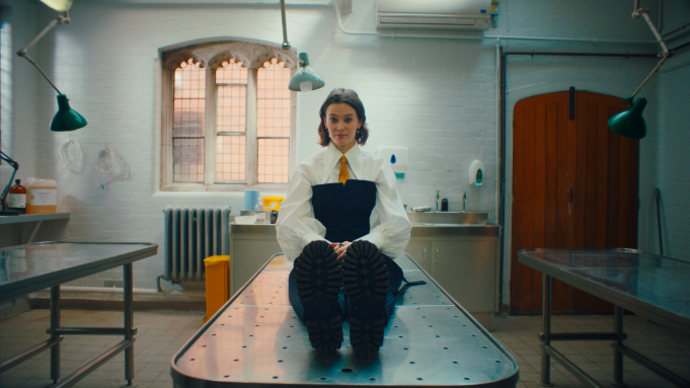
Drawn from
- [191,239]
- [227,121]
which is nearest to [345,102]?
[191,239]

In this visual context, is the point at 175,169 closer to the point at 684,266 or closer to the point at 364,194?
the point at 364,194

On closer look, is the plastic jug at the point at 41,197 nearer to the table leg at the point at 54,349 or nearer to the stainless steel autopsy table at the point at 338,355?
the table leg at the point at 54,349

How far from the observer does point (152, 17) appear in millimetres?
3467

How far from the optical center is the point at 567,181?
11.1 ft

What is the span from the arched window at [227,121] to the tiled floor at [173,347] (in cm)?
138

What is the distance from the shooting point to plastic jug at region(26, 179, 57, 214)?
3209 mm

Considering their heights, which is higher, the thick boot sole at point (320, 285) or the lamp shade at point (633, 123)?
the lamp shade at point (633, 123)

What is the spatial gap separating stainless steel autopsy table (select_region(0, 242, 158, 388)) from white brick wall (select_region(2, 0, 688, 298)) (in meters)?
1.47

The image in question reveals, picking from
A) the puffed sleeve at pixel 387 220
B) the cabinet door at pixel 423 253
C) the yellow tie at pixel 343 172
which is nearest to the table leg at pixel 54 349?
the yellow tie at pixel 343 172

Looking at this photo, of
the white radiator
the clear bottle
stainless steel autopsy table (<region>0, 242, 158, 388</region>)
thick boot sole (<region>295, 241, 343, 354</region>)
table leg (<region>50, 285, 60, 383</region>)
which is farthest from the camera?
the white radiator

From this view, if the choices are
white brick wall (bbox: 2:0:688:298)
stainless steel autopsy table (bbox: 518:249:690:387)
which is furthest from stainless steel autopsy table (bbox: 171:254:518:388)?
white brick wall (bbox: 2:0:688:298)

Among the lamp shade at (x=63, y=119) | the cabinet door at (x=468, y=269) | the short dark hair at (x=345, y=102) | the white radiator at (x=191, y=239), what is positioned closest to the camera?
the short dark hair at (x=345, y=102)

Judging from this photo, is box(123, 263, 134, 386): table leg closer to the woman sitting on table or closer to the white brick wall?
the woman sitting on table

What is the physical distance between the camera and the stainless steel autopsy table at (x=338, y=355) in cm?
81
